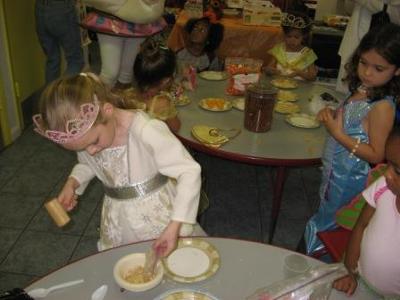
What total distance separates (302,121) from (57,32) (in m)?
2.18

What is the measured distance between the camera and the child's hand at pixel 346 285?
107cm

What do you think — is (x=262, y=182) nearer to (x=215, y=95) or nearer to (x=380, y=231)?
(x=215, y=95)

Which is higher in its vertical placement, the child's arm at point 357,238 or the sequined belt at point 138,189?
the sequined belt at point 138,189

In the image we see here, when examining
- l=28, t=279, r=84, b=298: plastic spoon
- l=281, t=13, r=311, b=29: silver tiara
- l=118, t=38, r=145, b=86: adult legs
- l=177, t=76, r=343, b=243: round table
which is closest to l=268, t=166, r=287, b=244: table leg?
l=177, t=76, r=343, b=243: round table

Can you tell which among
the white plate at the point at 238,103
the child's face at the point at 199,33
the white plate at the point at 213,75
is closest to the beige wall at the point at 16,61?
the child's face at the point at 199,33

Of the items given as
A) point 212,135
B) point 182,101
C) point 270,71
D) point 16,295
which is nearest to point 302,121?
point 212,135

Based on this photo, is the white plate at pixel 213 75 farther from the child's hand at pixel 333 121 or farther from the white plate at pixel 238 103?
the child's hand at pixel 333 121

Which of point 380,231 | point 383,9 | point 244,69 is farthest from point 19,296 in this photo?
point 383,9

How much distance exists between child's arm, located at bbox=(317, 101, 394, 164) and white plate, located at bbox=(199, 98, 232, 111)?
653 mm

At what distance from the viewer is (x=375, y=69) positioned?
1624 mm

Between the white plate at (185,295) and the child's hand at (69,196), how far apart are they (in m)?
0.52

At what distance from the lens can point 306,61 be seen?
9.70 ft

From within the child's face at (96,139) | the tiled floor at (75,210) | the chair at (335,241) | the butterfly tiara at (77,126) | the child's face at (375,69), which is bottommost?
the tiled floor at (75,210)

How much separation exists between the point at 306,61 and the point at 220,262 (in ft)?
7.11
